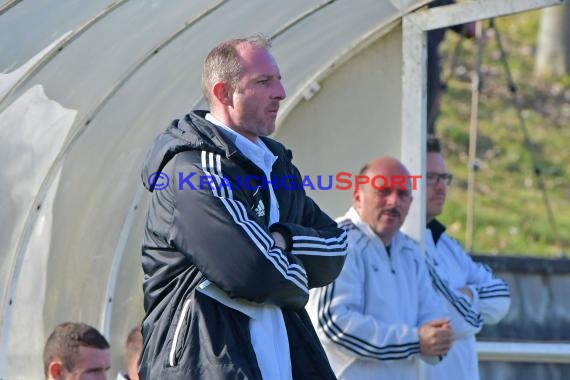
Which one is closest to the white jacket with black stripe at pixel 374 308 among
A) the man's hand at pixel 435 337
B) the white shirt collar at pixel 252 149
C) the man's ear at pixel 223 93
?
the man's hand at pixel 435 337

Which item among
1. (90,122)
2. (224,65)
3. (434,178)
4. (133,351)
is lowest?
(133,351)

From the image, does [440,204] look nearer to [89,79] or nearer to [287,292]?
[89,79]

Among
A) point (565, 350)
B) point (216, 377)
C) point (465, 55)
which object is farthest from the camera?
point (465, 55)

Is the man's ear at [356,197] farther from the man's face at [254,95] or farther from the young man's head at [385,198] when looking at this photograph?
the man's face at [254,95]

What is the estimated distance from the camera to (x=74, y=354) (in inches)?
262

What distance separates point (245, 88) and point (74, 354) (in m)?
2.00

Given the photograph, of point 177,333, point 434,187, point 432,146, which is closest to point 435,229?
point 434,187

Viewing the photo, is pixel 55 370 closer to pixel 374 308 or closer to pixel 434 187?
pixel 374 308

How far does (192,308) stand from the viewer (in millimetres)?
4977

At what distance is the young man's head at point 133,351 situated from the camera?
23.0 feet

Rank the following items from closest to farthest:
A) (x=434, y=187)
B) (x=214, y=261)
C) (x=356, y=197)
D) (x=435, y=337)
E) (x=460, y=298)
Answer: (x=214, y=261) → (x=435, y=337) → (x=356, y=197) → (x=460, y=298) → (x=434, y=187)

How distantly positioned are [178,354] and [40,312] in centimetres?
222

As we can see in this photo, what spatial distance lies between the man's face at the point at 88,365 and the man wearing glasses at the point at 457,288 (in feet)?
6.13

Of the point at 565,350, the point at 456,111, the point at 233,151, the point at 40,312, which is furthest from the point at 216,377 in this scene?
the point at 456,111
